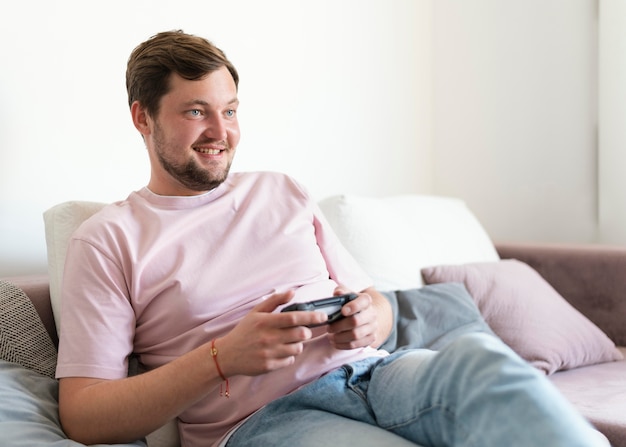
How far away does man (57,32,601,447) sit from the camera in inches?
44.6

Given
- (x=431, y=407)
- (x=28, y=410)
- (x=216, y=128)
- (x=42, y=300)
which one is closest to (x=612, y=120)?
(x=216, y=128)

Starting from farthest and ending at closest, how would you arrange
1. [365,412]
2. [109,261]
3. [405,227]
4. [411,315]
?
[405,227]
[411,315]
[109,261]
[365,412]

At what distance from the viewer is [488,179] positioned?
317cm

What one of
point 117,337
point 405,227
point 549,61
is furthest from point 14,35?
point 549,61

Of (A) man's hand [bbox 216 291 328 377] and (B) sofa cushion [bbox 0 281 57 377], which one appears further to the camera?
(B) sofa cushion [bbox 0 281 57 377]

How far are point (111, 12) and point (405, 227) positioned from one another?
1.00 meters

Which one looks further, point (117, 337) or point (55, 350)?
point (55, 350)

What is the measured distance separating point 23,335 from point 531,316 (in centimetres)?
130

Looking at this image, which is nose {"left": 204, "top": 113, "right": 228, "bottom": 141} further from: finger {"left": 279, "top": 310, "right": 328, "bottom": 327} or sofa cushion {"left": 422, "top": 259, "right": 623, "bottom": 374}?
→ sofa cushion {"left": 422, "top": 259, "right": 623, "bottom": 374}

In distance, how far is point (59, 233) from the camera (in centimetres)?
154

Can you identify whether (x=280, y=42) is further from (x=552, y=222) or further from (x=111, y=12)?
(x=552, y=222)

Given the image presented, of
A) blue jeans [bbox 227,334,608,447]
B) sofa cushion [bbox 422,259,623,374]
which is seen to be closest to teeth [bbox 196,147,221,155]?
blue jeans [bbox 227,334,608,447]

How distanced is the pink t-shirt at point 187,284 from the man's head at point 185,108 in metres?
0.06

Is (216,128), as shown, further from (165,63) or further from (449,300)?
(449,300)
